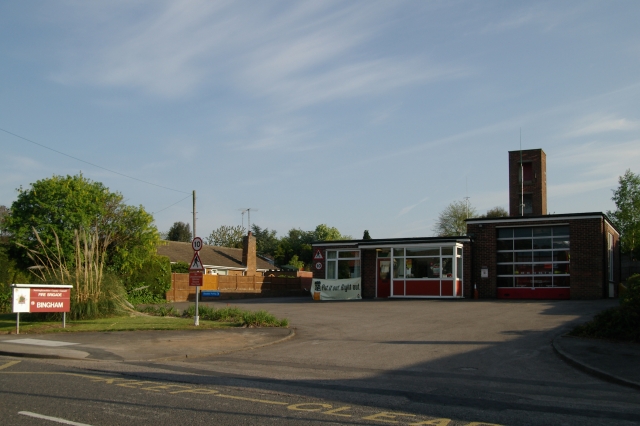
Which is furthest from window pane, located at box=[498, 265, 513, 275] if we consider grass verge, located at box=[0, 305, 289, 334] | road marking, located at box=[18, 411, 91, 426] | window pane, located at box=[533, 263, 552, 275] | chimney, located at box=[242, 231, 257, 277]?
chimney, located at box=[242, 231, 257, 277]

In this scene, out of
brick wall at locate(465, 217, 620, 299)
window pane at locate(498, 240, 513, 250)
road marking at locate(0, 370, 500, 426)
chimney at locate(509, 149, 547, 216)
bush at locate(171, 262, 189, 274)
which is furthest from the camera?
chimney at locate(509, 149, 547, 216)

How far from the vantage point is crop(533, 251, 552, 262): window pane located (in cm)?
2919

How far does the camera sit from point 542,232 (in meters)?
29.5

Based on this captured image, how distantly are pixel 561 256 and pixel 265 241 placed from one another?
227ft

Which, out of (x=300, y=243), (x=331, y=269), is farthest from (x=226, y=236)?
(x=331, y=269)

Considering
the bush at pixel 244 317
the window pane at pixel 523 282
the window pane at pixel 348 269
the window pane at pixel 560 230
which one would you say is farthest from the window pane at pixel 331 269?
the bush at pixel 244 317

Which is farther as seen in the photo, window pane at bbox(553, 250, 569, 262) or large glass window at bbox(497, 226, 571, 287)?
large glass window at bbox(497, 226, 571, 287)

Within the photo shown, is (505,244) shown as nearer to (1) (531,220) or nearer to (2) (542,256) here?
(1) (531,220)

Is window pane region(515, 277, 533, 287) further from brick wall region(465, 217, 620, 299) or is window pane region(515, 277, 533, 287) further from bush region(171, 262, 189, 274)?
bush region(171, 262, 189, 274)

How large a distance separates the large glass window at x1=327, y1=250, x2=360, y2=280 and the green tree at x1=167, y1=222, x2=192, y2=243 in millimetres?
63499

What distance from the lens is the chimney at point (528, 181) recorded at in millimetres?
41875

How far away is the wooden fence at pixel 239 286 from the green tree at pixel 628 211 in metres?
28.3

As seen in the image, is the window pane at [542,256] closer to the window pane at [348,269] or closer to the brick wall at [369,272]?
the brick wall at [369,272]

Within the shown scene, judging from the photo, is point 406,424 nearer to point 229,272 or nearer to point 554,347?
point 554,347
